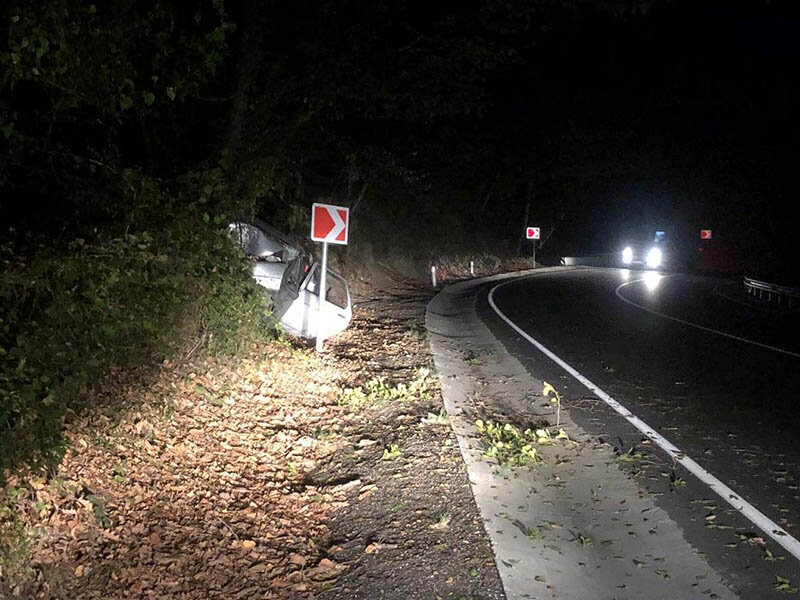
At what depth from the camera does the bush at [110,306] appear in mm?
4172

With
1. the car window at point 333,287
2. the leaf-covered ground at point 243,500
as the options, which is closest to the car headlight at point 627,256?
the car window at point 333,287

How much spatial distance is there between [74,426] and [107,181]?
300 centimetres

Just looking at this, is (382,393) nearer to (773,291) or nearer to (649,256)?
(773,291)

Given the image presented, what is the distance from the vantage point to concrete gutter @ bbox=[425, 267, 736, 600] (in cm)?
405

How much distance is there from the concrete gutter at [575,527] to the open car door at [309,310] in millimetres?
3289

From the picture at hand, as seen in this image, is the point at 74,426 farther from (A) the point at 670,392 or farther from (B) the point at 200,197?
(A) the point at 670,392

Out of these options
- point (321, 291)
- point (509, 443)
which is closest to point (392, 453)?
point (509, 443)

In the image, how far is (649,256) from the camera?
2158 inches

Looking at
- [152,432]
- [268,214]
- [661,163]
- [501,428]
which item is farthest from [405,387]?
[661,163]

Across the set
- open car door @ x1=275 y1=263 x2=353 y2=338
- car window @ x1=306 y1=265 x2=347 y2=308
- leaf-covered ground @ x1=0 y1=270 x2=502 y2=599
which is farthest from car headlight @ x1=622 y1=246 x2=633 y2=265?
leaf-covered ground @ x1=0 y1=270 x2=502 y2=599

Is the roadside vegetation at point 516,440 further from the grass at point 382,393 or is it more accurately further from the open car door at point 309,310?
the open car door at point 309,310

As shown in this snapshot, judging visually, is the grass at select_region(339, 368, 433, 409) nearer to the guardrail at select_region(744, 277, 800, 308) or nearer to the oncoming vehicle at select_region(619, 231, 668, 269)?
the guardrail at select_region(744, 277, 800, 308)

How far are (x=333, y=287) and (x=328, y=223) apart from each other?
285 cm

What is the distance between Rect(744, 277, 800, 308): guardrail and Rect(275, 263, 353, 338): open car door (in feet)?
64.5
